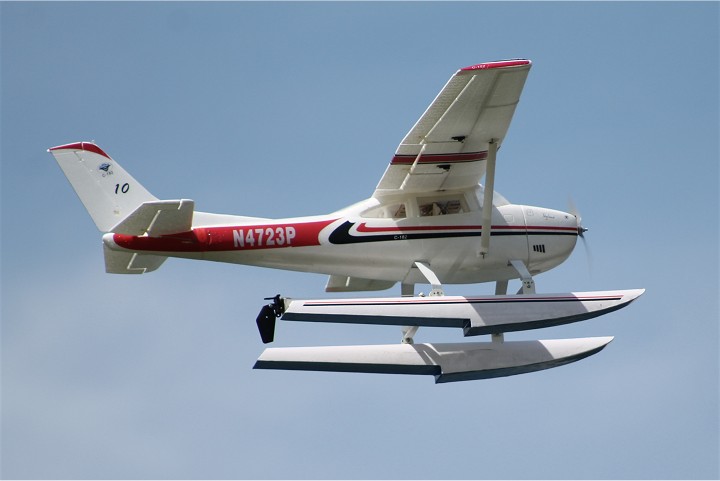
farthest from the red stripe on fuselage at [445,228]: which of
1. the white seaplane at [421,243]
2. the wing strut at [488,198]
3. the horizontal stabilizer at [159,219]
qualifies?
the horizontal stabilizer at [159,219]

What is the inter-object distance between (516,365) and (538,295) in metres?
1.14

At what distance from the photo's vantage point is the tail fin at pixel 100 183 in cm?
2012

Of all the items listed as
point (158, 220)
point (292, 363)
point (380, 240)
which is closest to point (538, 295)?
point (380, 240)

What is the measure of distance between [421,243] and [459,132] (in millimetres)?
1953

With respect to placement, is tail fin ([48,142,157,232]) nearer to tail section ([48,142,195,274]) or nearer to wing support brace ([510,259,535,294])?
tail section ([48,142,195,274])

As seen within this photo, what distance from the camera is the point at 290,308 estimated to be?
19.1m

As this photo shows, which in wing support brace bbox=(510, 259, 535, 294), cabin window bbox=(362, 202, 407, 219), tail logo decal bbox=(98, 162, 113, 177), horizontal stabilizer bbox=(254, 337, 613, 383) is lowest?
horizontal stabilizer bbox=(254, 337, 613, 383)

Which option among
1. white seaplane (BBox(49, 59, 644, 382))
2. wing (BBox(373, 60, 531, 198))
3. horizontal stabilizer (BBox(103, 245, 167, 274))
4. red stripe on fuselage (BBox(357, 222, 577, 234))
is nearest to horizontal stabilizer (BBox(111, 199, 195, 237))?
white seaplane (BBox(49, 59, 644, 382))

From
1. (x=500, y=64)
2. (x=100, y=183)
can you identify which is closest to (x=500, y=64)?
(x=500, y=64)

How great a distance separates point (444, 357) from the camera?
67.8 ft

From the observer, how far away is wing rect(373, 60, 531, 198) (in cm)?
1880

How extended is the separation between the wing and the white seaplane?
22 mm

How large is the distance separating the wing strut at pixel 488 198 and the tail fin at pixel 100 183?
5225 mm

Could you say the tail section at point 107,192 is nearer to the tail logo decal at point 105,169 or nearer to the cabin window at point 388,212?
the tail logo decal at point 105,169
